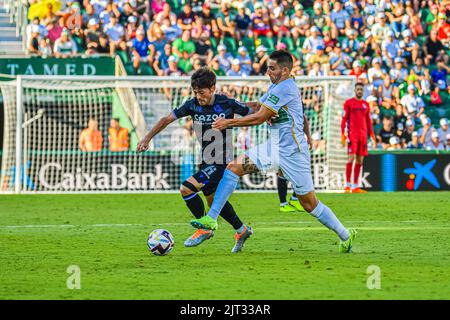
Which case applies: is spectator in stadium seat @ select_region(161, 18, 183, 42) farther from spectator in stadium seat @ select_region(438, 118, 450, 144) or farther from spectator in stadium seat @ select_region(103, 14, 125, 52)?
spectator in stadium seat @ select_region(438, 118, 450, 144)

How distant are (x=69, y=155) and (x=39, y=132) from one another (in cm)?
151

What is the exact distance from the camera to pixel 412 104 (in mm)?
27500

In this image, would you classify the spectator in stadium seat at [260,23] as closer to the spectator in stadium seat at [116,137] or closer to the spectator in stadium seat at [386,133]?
the spectator in stadium seat at [386,133]

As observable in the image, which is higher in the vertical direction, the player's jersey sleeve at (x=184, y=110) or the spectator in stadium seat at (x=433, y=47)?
the spectator in stadium seat at (x=433, y=47)

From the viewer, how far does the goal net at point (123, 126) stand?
914 inches

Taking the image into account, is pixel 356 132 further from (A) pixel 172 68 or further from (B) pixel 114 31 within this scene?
(B) pixel 114 31

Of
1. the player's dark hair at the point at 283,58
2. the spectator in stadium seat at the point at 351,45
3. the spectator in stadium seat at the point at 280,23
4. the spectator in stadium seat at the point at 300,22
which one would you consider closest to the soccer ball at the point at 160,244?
the player's dark hair at the point at 283,58

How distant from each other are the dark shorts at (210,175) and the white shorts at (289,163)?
0.64 metres

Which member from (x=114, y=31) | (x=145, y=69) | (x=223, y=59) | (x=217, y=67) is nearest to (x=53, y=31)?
(x=114, y=31)

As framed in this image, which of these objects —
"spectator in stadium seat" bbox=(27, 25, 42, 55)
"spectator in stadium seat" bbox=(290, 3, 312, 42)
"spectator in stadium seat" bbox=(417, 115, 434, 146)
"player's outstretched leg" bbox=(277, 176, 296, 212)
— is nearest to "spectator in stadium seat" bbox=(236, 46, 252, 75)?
"spectator in stadium seat" bbox=(290, 3, 312, 42)

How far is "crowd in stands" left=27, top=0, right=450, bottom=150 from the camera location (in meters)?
27.1

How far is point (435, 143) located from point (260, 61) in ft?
17.0

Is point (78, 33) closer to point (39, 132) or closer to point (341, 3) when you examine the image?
point (39, 132)
